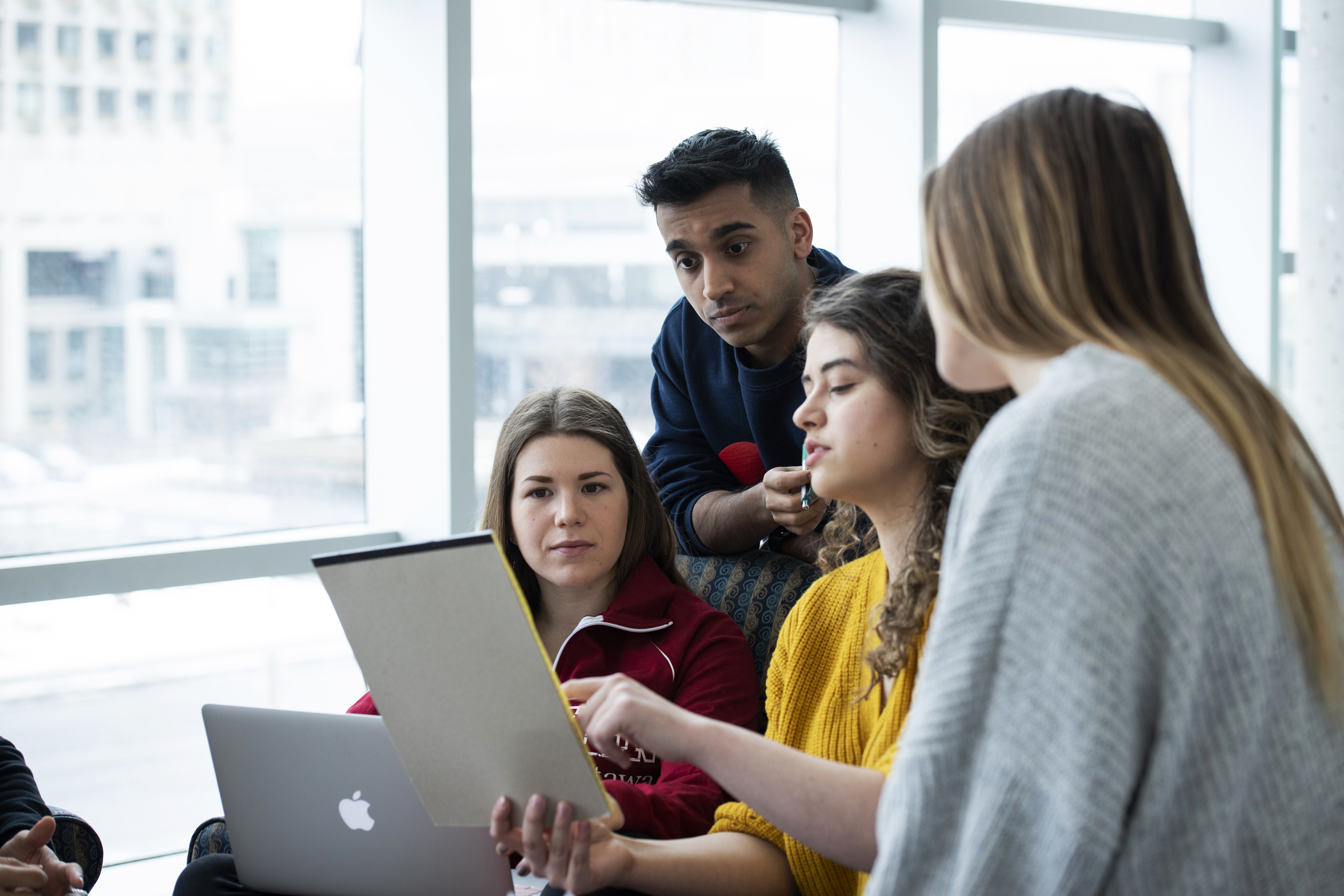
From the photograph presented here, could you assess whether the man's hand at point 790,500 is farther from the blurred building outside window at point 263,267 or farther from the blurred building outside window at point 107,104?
the blurred building outside window at point 107,104

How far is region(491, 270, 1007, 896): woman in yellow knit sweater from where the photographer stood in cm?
131

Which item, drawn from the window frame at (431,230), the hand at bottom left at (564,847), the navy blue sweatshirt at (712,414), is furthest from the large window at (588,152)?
the hand at bottom left at (564,847)

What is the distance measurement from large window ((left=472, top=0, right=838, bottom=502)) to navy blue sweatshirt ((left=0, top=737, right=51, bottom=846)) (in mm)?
1428

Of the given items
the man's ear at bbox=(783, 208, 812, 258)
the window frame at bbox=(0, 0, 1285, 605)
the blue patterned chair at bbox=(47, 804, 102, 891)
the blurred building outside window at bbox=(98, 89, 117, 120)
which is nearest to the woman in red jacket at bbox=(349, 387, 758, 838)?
the blue patterned chair at bbox=(47, 804, 102, 891)

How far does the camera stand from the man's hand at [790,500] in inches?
69.3

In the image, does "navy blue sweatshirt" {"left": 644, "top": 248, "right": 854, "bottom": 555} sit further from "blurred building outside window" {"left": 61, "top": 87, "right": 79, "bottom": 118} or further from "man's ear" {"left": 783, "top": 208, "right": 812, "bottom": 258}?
"blurred building outside window" {"left": 61, "top": 87, "right": 79, "bottom": 118}

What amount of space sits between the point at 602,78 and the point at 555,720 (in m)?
2.43

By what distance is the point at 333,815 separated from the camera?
1414mm

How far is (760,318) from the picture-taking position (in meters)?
2.19

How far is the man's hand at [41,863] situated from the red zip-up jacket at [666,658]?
46cm

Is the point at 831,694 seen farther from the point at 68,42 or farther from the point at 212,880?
the point at 68,42

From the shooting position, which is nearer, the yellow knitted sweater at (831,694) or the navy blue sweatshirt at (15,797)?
the yellow knitted sweater at (831,694)

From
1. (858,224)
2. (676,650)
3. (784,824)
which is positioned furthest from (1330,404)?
(784,824)

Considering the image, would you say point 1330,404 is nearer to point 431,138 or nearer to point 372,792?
point 431,138
